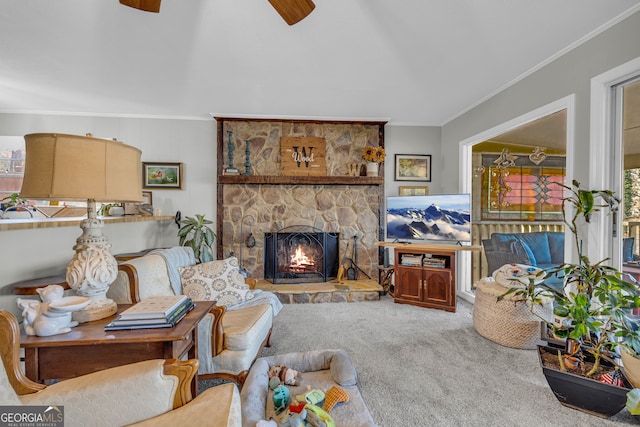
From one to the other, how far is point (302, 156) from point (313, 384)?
288cm

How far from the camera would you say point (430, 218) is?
139 inches

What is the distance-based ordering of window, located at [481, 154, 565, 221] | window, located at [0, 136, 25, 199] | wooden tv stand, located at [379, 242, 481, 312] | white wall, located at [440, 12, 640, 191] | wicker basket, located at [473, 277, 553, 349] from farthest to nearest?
1. window, located at [0, 136, 25, 199]
2. wooden tv stand, located at [379, 242, 481, 312]
3. window, located at [481, 154, 565, 221]
4. wicker basket, located at [473, 277, 553, 349]
5. white wall, located at [440, 12, 640, 191]

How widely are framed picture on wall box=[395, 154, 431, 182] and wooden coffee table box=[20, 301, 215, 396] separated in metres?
3.65

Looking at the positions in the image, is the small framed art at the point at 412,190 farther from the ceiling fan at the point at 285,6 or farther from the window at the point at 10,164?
the window at the point at 10,164

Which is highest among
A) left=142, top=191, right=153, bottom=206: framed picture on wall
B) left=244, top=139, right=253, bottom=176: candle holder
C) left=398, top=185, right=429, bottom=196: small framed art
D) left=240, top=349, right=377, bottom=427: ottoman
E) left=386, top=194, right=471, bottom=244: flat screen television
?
left=244, top=139, right=253, bottom=176: candle holder

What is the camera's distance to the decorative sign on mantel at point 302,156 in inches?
155

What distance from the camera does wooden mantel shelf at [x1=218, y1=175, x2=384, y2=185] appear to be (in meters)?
3.78

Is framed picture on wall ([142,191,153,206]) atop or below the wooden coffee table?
atop

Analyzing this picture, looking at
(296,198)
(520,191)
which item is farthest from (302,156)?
(520,191)

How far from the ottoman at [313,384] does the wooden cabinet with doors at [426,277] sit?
177cm

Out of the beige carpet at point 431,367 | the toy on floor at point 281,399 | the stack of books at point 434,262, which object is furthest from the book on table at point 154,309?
the stack of books at point 434,262

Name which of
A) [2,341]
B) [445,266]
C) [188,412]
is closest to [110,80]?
[2,341]

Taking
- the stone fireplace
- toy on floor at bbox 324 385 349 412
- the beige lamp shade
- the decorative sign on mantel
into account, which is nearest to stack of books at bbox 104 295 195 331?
the beige lamp shade

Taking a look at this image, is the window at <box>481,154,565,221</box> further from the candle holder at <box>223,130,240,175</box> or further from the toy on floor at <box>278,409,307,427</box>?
the candle holder at <box>223,130,240,175</box>
